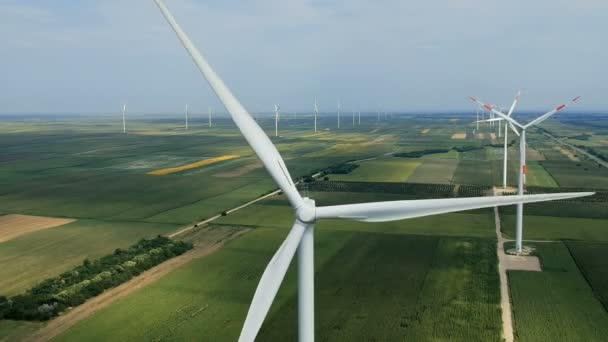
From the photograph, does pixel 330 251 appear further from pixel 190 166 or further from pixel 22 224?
pixel 190 166

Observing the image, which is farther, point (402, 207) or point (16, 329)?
point (16, 329)

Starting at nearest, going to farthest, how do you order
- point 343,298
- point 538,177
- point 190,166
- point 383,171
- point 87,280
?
point 343,298 → point 87,280 → point 538,177 → point 383,171 → point 190,166

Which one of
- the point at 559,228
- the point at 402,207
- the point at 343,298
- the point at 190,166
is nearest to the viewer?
the point at 402,207

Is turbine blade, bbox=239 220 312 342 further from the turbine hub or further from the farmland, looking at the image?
the farmland

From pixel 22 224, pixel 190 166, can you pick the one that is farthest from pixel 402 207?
pixel 190 166

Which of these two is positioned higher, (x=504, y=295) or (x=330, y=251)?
(x=330, y=251)

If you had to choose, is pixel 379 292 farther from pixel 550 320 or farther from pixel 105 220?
pixel 105 220

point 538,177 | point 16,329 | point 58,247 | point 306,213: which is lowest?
point 16,329
